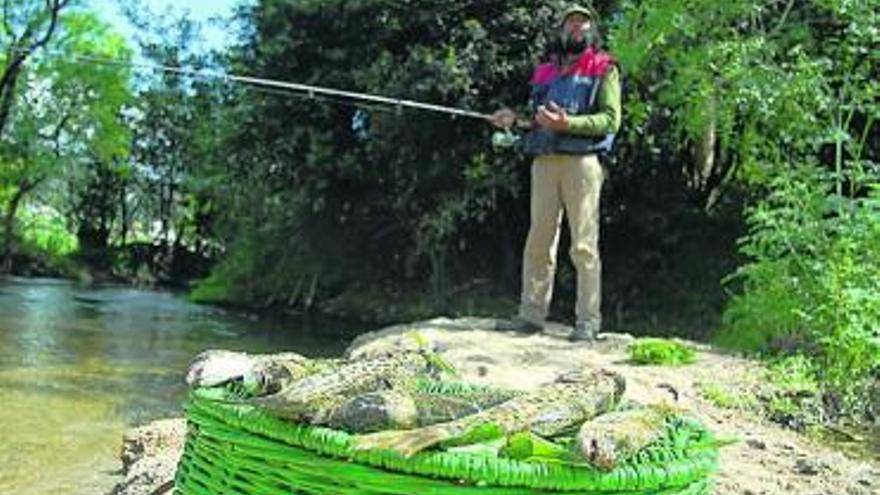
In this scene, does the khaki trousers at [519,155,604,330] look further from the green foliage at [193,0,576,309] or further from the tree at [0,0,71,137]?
the tree at [0,0,71,137]

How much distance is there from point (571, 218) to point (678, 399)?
1993 millimetres

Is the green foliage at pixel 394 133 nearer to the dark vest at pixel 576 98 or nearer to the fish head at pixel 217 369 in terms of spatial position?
the dark vest at pixel 576 98

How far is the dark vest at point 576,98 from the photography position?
6281 mm

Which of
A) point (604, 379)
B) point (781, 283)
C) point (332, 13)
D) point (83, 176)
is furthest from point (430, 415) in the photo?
point (83, 176)

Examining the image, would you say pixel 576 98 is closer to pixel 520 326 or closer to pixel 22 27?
pixel 520 326

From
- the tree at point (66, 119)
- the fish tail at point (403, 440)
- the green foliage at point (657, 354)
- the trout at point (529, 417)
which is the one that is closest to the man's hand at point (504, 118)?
the green foliage at point (657, 354)

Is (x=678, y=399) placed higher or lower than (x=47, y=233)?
higher

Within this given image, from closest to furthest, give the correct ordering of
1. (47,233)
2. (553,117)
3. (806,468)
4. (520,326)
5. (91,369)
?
(806,468) → (553,117) → (520,326) → (91,369) → (47,233)

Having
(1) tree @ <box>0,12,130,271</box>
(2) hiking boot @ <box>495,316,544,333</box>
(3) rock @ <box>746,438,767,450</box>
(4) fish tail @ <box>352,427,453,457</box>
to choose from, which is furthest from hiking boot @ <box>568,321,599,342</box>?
(1) tree @ <box>0,12,130,271</box>

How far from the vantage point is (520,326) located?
22.7 feet

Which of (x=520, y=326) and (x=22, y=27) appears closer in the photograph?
(x=520, y=326)

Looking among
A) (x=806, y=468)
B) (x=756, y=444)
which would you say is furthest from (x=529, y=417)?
(x=756, y=444)

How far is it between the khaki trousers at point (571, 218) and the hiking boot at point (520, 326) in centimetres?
25

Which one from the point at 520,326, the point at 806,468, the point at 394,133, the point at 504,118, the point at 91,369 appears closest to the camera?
the point at 806,468
